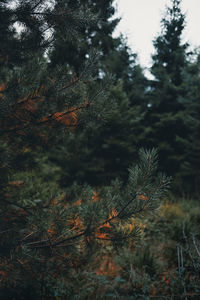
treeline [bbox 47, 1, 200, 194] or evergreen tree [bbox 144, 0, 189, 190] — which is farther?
evergreen tree [bbox 144, 0, 189, 190]

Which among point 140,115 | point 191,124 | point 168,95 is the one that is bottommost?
point 191,124

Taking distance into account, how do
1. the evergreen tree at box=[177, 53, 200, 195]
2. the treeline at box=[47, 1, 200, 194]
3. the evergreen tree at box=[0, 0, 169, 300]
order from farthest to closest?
the evergreen tree at box=[177, 53, 200, 195]
the treeline at box=[47, 1, 200, 194]
the evergreen tree at box=[0, 0, 169, 300]

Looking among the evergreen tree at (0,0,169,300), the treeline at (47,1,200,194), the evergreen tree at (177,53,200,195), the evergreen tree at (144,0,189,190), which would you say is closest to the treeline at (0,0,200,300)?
the evergreen tree at (0,0,169,300)

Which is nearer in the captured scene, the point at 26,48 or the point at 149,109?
the point at 26,48

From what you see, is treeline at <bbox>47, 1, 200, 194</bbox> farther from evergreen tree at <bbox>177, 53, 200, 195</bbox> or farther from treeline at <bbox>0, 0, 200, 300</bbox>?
treeline at <bbox>0, 0, 200, 300</bbox>

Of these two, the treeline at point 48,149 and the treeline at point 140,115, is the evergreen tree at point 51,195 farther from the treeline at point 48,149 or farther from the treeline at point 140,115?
the treeline at point 140,115

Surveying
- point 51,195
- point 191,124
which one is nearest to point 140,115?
point 191,124

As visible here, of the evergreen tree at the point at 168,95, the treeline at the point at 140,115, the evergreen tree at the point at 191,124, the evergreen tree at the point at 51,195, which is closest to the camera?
the evergreen tree at the point at 51,195

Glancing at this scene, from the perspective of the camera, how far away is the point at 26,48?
2762mm

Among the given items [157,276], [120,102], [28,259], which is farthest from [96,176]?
[28,259]

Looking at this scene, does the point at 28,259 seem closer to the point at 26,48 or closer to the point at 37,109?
the point at 37,109

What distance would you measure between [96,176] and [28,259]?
9.17 meters

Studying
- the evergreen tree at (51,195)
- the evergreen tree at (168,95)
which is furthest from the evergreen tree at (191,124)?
the evergreen tree at (51,195)

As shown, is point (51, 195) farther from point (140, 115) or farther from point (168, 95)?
point (168, 95)
